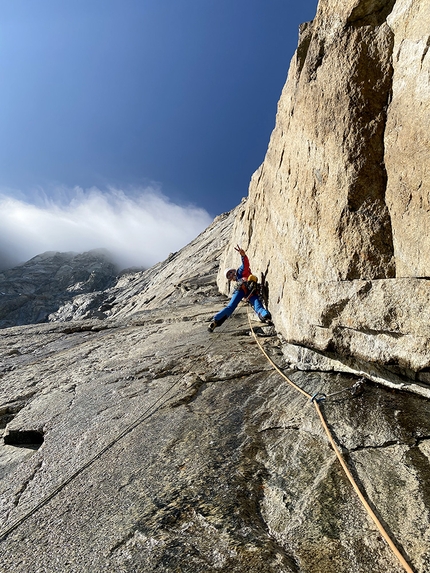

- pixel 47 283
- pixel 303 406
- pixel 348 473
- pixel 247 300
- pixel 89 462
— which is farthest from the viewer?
pixel 47 283

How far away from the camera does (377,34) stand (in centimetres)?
337

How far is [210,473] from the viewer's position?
107 inches

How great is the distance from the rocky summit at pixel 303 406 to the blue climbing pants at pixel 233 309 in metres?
0.82

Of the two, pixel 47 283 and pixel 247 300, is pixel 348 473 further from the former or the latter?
pixel 47 283

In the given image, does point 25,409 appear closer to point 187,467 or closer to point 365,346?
point 187,467

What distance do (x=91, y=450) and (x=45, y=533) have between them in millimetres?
962

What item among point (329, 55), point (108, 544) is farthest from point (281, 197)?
point (108, 544)

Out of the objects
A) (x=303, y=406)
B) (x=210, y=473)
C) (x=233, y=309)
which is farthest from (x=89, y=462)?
(x=233, y=309)

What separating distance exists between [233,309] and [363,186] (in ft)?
13.7

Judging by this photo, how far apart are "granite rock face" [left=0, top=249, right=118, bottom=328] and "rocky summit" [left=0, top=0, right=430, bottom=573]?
3916cm

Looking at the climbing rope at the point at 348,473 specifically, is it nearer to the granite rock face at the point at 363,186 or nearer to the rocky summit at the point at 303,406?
the rocky summit at the point at 303,406

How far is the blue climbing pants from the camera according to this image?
21.7ft

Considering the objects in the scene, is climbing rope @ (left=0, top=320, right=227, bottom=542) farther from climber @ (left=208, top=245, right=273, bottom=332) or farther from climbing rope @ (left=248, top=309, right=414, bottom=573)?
climber @ (left=208, top=245, right=273, bottom=332)

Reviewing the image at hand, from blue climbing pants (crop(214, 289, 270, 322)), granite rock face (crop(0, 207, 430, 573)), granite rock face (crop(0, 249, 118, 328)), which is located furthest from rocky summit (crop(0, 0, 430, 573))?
granite rock face (crop(0, 249, 118, 328))
